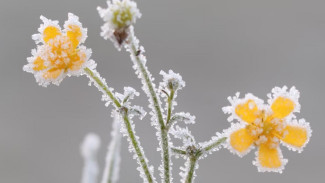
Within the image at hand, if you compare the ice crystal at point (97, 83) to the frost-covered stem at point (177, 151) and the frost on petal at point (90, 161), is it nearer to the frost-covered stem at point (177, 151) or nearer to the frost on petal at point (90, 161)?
the frost-covered stem at point (177, 151)

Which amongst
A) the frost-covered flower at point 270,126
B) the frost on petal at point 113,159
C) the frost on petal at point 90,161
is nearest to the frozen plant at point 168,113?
the frost-covered flower at point 270,126

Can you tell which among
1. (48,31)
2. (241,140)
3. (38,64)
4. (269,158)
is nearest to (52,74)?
(38,64)

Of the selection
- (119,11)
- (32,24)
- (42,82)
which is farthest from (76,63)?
(32,24)

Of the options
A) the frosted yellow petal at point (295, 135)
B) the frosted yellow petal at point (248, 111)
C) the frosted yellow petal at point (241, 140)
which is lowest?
the frosted yellow petal at point (241, 140)

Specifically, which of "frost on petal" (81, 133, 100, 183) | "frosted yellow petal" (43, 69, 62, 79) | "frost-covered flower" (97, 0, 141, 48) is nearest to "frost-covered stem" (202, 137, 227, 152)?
"frost-covered flower" (97, 0, 141, 48)

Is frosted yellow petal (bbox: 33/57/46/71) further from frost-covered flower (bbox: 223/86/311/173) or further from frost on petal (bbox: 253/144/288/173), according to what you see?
frost on petal (bbox: 253/144/288/173)

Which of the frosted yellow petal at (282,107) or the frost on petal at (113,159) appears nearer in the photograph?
the frosted yellow petal at (282,107)
